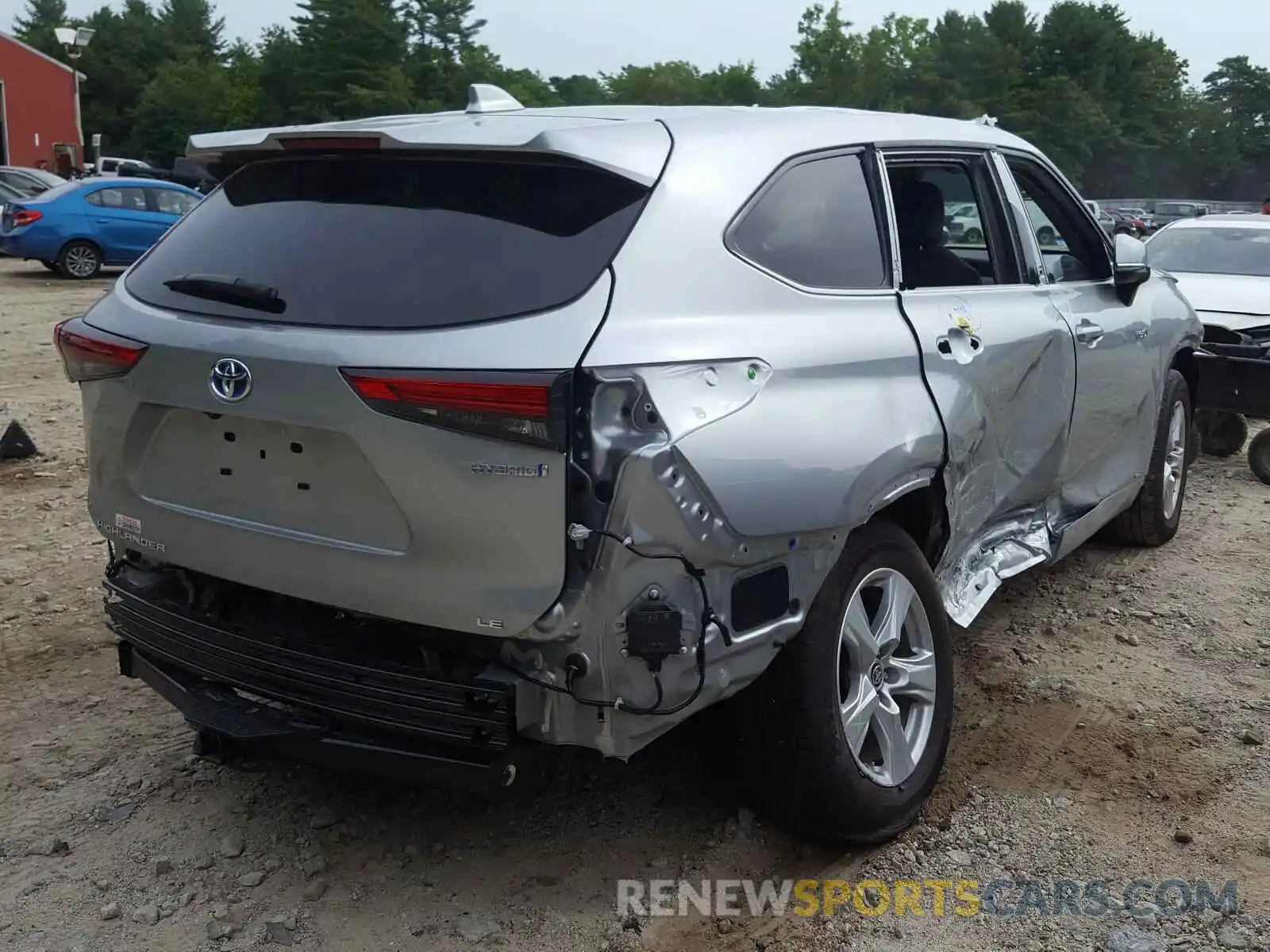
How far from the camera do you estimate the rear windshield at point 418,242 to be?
2684mm

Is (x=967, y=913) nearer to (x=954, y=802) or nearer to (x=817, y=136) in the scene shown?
(x=954, y=802)

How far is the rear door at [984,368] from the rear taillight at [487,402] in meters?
1.33

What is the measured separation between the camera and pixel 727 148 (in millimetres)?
3098

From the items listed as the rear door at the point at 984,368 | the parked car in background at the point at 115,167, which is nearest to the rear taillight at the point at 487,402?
the rear door at the point at 984,368

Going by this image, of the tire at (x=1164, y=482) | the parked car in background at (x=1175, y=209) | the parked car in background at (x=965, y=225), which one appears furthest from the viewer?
the parked car in background at (x=1175, y=209)

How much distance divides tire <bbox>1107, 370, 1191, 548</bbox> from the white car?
229 cm

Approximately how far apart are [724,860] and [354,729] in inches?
41.3

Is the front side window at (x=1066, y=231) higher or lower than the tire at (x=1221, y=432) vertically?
higher

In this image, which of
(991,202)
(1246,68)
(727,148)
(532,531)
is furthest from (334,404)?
(1246,68)

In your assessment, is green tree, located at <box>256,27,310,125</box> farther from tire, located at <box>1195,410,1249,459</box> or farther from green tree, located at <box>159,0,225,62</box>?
tire, located at <box>1195,410,1249,459</box>

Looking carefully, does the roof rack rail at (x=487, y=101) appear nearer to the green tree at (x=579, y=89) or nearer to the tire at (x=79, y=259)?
the tire at (x=79, y=259)

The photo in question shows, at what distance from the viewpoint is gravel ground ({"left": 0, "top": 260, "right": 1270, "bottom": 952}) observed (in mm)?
2979

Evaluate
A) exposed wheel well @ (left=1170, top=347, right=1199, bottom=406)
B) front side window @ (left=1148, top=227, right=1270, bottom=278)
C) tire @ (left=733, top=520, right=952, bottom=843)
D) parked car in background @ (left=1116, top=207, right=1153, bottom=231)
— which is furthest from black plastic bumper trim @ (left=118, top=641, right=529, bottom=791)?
parked car in background @ (left=1116, top=207, right=1153, bottom=231)

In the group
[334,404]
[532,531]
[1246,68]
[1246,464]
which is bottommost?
[1246,464]
